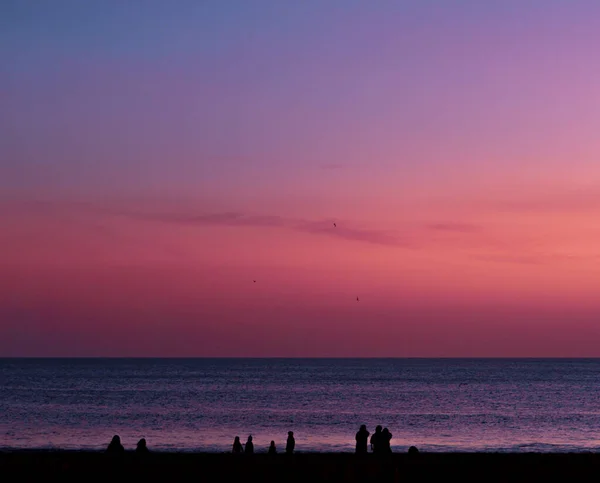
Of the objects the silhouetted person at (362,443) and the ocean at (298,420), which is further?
the ocean at (298,420)

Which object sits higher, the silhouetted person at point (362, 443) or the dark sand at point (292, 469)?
the silhouetted person at point (362, 443)

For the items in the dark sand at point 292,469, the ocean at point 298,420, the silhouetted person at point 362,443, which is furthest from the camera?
the ocean at point 298,420

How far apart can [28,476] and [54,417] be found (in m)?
45.8

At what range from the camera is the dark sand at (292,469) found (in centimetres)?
2114

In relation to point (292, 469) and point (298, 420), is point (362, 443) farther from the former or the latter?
point (298, 420)

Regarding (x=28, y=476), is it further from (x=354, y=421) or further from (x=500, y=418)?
(x=500, y=418)

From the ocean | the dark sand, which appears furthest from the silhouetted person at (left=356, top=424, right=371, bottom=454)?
the ocean

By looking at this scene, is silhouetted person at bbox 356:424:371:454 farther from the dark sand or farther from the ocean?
the ocean

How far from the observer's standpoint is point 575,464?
80.7 ft

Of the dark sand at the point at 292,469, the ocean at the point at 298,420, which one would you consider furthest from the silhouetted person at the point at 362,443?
the ocean at the point at 298,420

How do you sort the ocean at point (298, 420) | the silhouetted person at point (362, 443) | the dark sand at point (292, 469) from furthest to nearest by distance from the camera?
the ocean at point (298, 420) → the silhouetted person at point (362, 443) → the dark sand at point (292, 469)

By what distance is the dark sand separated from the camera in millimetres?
21141

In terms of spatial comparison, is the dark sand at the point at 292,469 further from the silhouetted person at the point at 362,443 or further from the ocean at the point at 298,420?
the ocean at the point at 298,420

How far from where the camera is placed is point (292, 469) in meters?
22.7
